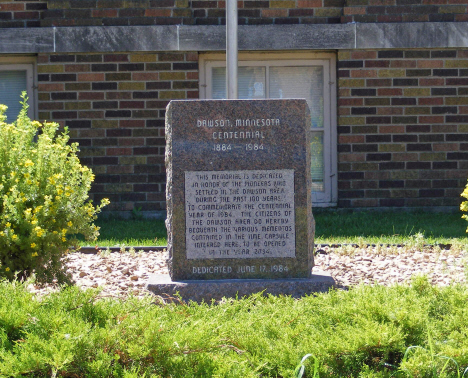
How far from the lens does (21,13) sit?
31.5ft

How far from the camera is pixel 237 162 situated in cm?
482

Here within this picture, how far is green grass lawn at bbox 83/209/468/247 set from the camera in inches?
284

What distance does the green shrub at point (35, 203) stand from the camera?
14.5 feet

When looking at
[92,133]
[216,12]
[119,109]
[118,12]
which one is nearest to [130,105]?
[119,109]

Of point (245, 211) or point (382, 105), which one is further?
point (382, 105)

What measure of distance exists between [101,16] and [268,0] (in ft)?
8.38

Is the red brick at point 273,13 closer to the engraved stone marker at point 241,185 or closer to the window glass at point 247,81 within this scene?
the window glass at point 247,81

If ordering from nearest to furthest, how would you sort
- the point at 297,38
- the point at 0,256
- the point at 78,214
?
the point at 0,256 → the point at 78,214 → the point at 297,38

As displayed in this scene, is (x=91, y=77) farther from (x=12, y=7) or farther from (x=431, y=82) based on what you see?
(x=431, y=82)

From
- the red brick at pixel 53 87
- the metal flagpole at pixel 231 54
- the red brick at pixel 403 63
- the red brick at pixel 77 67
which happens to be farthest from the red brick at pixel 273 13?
the red brick at pixel 53 87

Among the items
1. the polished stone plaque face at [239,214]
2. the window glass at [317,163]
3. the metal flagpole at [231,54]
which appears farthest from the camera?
the window glass at [317,163]

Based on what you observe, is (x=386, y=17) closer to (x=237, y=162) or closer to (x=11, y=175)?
(x=237, y=162)

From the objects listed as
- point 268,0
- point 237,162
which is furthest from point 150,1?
point 237,162

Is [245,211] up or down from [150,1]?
down
